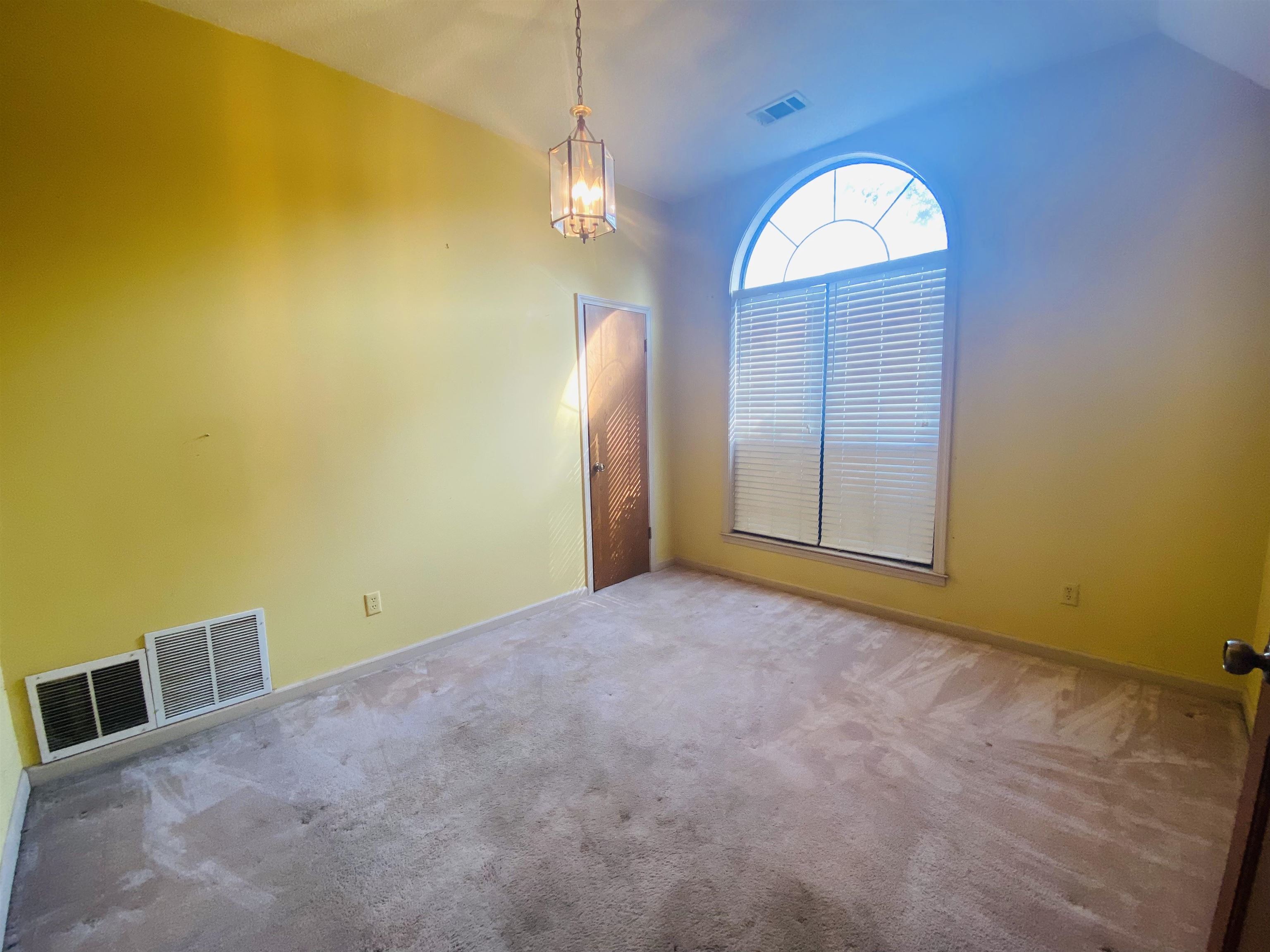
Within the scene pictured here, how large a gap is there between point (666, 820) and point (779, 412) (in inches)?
107

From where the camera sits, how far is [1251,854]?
861 mm

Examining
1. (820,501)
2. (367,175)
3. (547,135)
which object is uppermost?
(547,135)

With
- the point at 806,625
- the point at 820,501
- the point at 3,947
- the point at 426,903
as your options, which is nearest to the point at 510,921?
the point at 426,903

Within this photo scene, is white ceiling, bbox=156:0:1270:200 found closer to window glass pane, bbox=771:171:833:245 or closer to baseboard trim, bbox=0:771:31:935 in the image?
window glass pane, bbox=771:171:833:245

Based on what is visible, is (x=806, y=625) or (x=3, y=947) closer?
(x=3, y=947)

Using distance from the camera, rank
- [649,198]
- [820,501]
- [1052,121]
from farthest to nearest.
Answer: [649,198] < [820,501] < [1052,121]

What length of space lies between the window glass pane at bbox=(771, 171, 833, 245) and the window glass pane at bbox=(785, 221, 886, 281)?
7 centimetres

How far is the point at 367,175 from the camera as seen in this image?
258 centimetres

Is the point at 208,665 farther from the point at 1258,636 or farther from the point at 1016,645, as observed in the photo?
the point at 1258,636

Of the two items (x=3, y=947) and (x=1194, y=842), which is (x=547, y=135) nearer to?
(x=3, y=947)

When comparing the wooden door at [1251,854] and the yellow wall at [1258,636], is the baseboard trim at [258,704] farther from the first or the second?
the yellow wall at [1258,636]

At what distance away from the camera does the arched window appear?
3041 millimetres

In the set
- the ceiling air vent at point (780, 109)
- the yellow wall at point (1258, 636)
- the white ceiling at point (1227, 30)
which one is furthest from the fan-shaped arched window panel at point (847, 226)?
the yellow wall at point (1258, 636)

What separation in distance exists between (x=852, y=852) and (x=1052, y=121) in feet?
10.8
